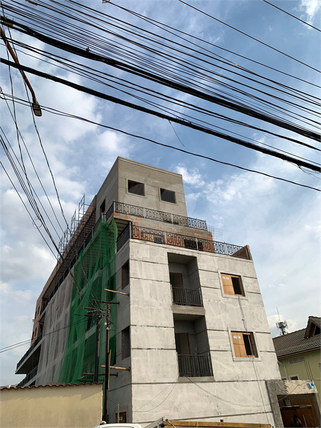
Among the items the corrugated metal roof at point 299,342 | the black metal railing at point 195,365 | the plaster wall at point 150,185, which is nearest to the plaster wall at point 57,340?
the plaster wall at point 150,185

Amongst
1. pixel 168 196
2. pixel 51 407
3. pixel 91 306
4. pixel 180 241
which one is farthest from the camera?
pixel 168 196

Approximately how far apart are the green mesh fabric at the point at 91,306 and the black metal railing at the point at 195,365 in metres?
3.48

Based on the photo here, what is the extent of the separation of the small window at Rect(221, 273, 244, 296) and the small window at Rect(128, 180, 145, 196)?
8799 millimetres

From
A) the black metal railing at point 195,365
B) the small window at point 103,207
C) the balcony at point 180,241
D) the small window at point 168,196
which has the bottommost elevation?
the black metal railing at point 195,365

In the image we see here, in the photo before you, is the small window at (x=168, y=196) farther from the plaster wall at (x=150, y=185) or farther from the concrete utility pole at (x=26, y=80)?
the concrete utility pole at (x=26, y=80)

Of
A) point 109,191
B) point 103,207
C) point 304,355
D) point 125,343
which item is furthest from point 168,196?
point 304,355

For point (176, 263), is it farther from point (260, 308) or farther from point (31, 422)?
point (31, 422)

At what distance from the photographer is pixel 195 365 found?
15344mm

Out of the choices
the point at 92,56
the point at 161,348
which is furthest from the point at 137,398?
the point at 92,56

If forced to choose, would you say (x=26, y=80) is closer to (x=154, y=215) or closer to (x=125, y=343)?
(x=125, y=343)

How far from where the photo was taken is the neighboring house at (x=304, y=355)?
21156 millimetres

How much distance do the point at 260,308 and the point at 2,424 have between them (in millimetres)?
13382

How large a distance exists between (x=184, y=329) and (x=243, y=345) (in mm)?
3144

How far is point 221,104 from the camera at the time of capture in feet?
21.4
